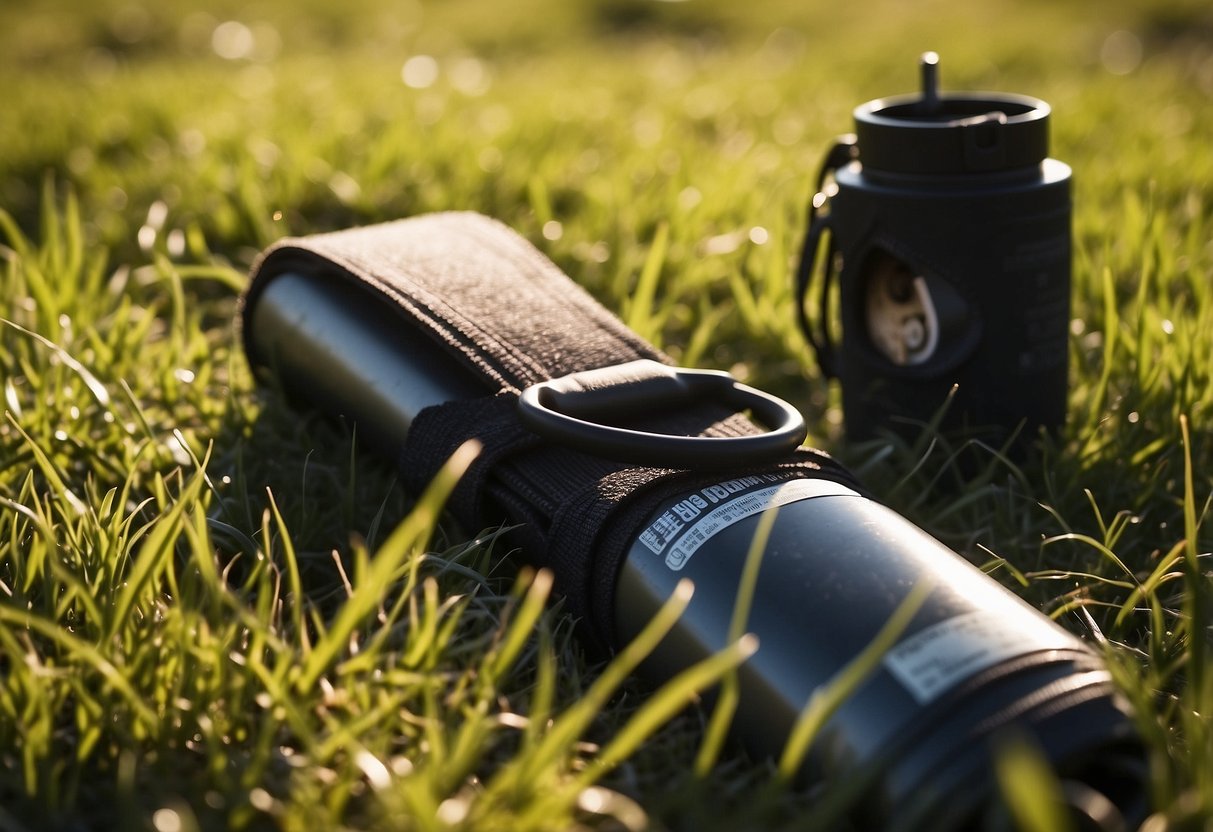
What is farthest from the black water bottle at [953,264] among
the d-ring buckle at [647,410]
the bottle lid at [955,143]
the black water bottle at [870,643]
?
the black water bottle at [870,643]

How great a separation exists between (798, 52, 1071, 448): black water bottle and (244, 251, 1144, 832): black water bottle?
480mm

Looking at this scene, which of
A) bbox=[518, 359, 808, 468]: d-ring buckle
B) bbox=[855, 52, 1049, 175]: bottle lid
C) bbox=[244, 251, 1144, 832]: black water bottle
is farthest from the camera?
bbox=[855, 52, 1049, 175]: bottle lid

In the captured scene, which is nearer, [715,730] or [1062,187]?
[715,730]

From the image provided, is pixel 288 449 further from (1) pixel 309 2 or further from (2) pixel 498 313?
(1) pixel 309 2

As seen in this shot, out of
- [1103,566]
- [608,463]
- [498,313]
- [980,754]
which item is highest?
[498,313]

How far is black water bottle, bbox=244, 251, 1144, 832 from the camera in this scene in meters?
1.02

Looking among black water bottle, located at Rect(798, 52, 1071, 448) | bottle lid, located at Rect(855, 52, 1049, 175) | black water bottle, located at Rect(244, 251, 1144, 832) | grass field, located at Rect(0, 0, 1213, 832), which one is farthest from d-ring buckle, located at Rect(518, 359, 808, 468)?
bottle lid, located at Rect(855, 52, 1049, 175)

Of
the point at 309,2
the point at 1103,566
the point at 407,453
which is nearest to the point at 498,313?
the point at 407,453

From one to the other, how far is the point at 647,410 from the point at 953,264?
554 millimetres

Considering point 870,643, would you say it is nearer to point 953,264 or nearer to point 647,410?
point 647,410

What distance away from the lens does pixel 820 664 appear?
1.12 metres

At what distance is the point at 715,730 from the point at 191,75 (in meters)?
4.85

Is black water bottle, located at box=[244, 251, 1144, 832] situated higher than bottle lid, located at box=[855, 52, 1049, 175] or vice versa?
bottle lid, located at box=[855, 52, 1049, 175]

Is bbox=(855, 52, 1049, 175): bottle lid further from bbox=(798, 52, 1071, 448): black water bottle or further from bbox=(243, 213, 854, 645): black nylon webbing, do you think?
bbox=(243, 213, 854, 645): black nylon webbing
